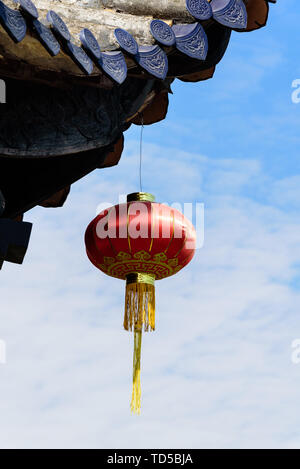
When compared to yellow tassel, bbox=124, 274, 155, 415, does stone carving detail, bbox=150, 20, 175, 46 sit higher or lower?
higher

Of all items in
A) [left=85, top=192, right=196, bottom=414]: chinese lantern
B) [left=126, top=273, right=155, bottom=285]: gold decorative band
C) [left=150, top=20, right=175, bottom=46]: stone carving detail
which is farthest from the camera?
[left=126, top=273, right=155, bottom=285]: gold decorative band

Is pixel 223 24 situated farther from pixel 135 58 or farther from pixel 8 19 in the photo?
pixel 8 19

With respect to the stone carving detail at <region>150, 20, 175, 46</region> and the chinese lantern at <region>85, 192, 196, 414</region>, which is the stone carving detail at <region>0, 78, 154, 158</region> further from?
the chinese lantern at <region>85, 192, 196, 414</region>

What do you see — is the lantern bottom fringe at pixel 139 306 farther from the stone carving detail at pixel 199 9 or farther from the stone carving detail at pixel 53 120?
the stone carving detail at pixel 199 9

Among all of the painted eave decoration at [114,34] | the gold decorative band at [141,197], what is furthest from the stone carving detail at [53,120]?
the gold decorative band at [141,197]

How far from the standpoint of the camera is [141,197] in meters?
5.10

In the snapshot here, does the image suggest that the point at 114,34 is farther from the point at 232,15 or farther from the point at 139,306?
the point at 139,306

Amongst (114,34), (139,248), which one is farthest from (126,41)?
(139,248)

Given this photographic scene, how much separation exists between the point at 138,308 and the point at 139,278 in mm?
161

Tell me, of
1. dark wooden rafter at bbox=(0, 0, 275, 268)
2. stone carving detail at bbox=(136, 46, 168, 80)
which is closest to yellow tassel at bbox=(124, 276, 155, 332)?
dark wooden rafter at bbox=(0, 0, 275, 268)

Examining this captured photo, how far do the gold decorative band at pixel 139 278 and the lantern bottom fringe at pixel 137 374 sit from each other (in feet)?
0.92

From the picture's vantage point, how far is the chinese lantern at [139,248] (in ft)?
16.1

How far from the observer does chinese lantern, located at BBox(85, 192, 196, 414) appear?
16.1 ft

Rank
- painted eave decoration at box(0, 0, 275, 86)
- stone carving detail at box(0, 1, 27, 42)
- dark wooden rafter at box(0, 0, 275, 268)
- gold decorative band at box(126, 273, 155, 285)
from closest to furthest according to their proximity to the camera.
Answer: stone carving detail at box(0, 1, 27, 42) → painted eave decoration at box(0, 0, 275, 86) → dark wooden rafter at box(0, 0, 275, 268) → gold decorative band at box(126, 273, 155, 285)
